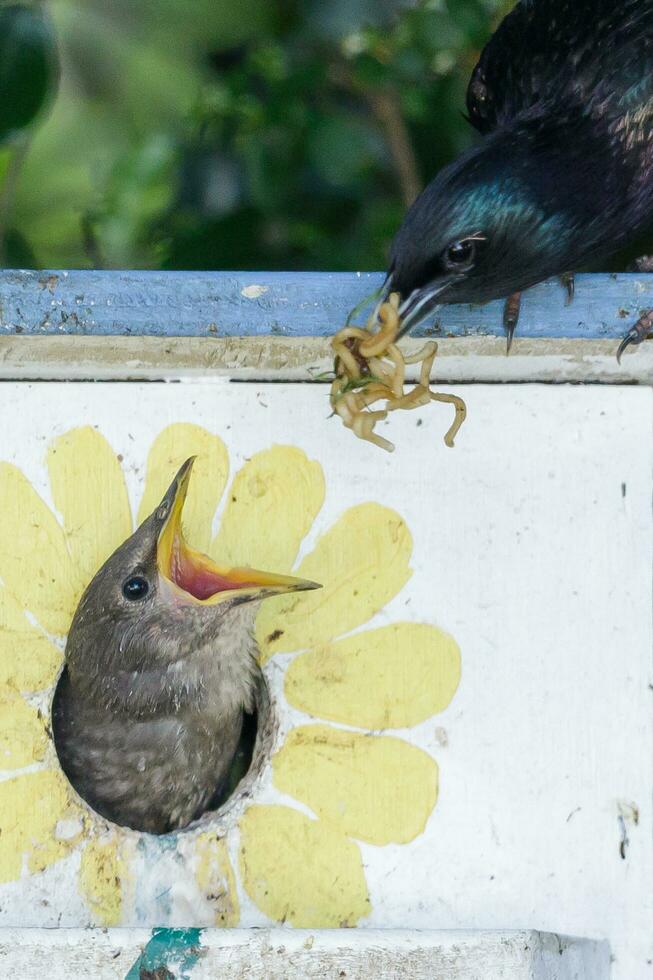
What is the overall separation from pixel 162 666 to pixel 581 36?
0.87 meters

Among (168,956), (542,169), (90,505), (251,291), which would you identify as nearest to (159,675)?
(90,505)

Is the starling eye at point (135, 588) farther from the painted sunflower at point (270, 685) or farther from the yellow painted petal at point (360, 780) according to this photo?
the yellow painted petal at point (360, 780)

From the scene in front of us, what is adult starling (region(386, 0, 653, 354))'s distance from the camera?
4.39ft

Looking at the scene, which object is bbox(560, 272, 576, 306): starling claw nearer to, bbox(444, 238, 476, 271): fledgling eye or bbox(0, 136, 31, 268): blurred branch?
bbox(444, 238, 476, 271): fledgling eye

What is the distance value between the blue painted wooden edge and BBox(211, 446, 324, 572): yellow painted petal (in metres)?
0.17

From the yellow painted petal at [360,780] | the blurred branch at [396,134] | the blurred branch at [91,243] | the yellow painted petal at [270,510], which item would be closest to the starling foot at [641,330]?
the yellow painted petal at [270,510]

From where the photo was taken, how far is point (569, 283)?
1.46 m

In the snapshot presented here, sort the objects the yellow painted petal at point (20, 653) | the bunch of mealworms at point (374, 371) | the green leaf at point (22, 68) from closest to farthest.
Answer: the bunch of mealworms at point (374, 371) < the yellow painted petal at point (20, 653) < the green leaf at point (22, 68)

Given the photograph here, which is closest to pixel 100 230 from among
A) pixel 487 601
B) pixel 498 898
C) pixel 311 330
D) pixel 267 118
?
pixel 267 118

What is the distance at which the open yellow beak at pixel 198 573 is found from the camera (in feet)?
4.56

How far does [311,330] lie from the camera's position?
4.67 ft

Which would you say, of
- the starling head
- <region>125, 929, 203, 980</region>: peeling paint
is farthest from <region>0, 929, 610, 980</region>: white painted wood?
the starling head

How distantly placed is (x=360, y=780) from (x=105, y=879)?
29 cm

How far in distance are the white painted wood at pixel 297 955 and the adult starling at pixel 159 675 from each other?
31cm
